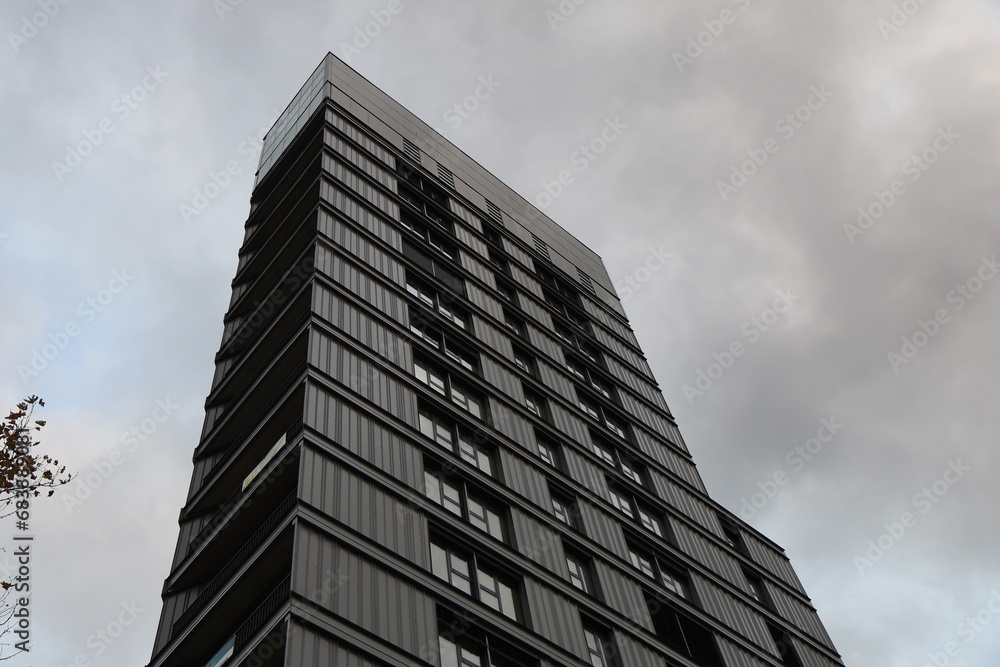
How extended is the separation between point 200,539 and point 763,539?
31691mm

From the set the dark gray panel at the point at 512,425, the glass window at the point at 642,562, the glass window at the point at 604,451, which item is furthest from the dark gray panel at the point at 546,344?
the glass window at the point at 642,562

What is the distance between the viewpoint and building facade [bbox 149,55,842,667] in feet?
82.8

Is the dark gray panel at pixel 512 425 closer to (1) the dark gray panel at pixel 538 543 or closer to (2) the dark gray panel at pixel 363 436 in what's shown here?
(1) the dark gray panel at pixel 538 543

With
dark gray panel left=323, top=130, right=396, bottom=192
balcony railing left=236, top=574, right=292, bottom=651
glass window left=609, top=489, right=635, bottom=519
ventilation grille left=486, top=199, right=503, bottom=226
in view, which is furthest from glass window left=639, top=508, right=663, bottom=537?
ventilation grille left=486, top=199, right=503, bottom=226

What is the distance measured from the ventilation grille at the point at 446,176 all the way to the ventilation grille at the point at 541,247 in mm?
7192

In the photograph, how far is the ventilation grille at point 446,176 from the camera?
54419mm

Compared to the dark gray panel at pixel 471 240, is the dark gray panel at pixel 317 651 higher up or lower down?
lower down

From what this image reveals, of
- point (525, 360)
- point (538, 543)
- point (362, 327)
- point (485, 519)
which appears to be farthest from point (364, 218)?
point (538, 543)

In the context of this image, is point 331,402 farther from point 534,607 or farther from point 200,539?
point 534,607

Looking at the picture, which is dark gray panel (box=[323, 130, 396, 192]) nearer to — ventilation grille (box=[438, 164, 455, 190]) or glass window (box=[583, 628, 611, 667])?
ventilation grille (box=[438, 164, 455, 190])

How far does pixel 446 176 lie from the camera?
55.2m

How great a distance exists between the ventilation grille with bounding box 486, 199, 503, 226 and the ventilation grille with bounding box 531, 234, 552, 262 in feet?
10.6

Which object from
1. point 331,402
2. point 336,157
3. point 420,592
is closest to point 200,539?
point 331,402

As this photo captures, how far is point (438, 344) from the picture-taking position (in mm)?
38656
